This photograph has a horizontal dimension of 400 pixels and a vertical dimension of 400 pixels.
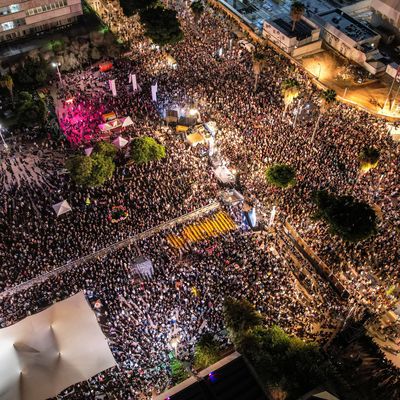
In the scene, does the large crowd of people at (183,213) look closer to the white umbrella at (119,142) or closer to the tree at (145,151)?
the tree at (145,151)

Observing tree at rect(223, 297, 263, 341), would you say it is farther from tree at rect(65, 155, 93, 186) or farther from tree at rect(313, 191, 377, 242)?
tree at rect(65, 155, 93, 186)

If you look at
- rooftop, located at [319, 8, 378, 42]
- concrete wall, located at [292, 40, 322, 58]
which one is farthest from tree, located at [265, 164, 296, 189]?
rooftop, located at [319, 8, 378, 42]

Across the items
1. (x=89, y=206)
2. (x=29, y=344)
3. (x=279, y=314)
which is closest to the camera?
(x=29, y=344)

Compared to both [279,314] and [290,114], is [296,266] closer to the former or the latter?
[279,314]

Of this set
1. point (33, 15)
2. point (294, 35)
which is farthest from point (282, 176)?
point (33, 15)

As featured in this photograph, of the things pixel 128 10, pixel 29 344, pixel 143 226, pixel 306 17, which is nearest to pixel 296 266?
pixel 143 226

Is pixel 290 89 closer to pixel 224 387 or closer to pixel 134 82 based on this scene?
pixel 134 82
